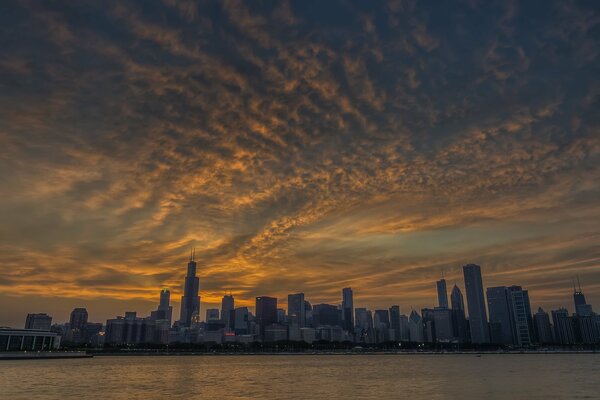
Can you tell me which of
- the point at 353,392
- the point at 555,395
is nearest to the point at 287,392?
the point at 353,392

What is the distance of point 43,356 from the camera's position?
644ft

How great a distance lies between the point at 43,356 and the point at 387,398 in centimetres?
18791

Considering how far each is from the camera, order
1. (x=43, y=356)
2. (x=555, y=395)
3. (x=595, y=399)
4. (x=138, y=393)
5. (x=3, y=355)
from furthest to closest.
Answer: (x=43, y=356)
(x=3, y=355)
(x=138, y=393)
(x=555, y=395)
(x=595, y=399)

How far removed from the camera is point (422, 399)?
57.4 meters

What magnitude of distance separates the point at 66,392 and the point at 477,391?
191 feet

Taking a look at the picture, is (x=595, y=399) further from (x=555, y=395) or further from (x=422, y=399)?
(x=422, y=399)

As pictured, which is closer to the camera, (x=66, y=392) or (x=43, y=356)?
(x=66, y=392)

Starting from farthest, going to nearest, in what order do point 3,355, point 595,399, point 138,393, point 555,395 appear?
1. point 3,355
2. point 138,393
3. point 555,395
4. point 595,399

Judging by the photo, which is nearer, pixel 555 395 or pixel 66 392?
pixel 555 395

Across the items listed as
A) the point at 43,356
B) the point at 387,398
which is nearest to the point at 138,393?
the point at 387,398

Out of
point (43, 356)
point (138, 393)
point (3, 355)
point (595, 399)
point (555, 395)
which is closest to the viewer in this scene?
point (595, 399)

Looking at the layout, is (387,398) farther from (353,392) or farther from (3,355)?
(3,355)

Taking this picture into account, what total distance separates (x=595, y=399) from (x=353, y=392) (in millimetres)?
29457

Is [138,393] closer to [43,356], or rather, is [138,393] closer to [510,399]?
[510,399]
